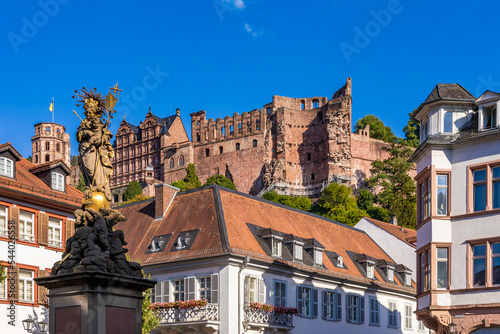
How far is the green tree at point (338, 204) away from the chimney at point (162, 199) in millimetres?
57536

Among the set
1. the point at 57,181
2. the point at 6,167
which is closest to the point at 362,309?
the point at 57,181

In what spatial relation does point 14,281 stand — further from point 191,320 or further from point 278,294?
point 278,294

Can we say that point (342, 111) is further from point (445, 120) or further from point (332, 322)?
point (445, 120)

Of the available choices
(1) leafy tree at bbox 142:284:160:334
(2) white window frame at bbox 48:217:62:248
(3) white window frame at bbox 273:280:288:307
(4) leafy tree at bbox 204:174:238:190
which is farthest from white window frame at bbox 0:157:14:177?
(4) leafy tree at bbox 204:174:238:190

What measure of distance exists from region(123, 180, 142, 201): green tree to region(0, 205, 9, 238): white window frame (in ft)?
344

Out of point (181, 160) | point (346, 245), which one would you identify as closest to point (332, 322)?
point (346, 245)

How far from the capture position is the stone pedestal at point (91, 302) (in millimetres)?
13109

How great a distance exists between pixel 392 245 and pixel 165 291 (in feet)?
63.7

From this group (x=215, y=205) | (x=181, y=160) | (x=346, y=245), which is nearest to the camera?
(x=215, y=205)

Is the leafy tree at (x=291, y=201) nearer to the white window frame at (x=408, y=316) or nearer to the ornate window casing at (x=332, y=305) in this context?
the white window frame at (x=408, y=316)

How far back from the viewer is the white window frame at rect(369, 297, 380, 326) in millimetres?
44525

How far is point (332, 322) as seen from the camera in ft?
135

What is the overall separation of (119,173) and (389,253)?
114107 mm

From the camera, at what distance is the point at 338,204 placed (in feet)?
359
